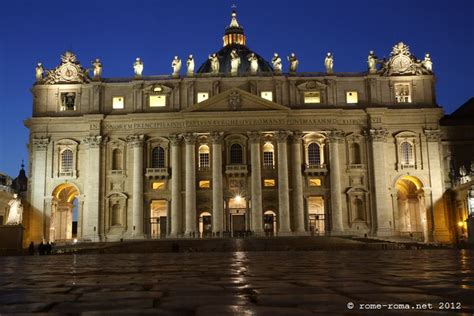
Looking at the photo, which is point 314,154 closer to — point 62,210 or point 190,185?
point 190,185

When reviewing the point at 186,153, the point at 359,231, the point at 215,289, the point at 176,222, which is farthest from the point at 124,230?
the point at 215,289

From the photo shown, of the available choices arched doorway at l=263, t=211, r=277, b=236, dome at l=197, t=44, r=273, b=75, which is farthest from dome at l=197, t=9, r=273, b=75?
arched doorway at l=263, t=211, r=277, b=236

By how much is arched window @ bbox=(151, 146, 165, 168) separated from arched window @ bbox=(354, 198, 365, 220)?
1882cm

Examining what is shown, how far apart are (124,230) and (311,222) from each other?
17.9 meters

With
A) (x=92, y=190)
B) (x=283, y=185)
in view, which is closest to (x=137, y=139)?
(x=92, y=190)

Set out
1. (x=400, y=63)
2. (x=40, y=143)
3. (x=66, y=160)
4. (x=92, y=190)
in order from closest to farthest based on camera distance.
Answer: (x=92, y=190) → (x=40, y=143) → (x=66, y=160) → (x=400, y=63)

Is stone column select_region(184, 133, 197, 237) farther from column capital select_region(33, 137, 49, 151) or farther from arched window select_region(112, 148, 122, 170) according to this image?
column capital select_region(33, 137, 49, 151)

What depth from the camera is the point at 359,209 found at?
55406 millimetres

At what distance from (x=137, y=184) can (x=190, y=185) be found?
5.05 metres

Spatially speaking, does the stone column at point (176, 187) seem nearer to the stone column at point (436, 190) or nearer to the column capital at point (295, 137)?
the column capital at point (295, 137)

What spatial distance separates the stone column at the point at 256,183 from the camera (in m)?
53.8

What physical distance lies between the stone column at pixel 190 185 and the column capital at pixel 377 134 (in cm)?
1680

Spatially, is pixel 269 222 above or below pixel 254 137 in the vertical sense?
below

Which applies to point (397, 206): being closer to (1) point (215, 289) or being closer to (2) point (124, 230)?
(2) point (124, 230)
